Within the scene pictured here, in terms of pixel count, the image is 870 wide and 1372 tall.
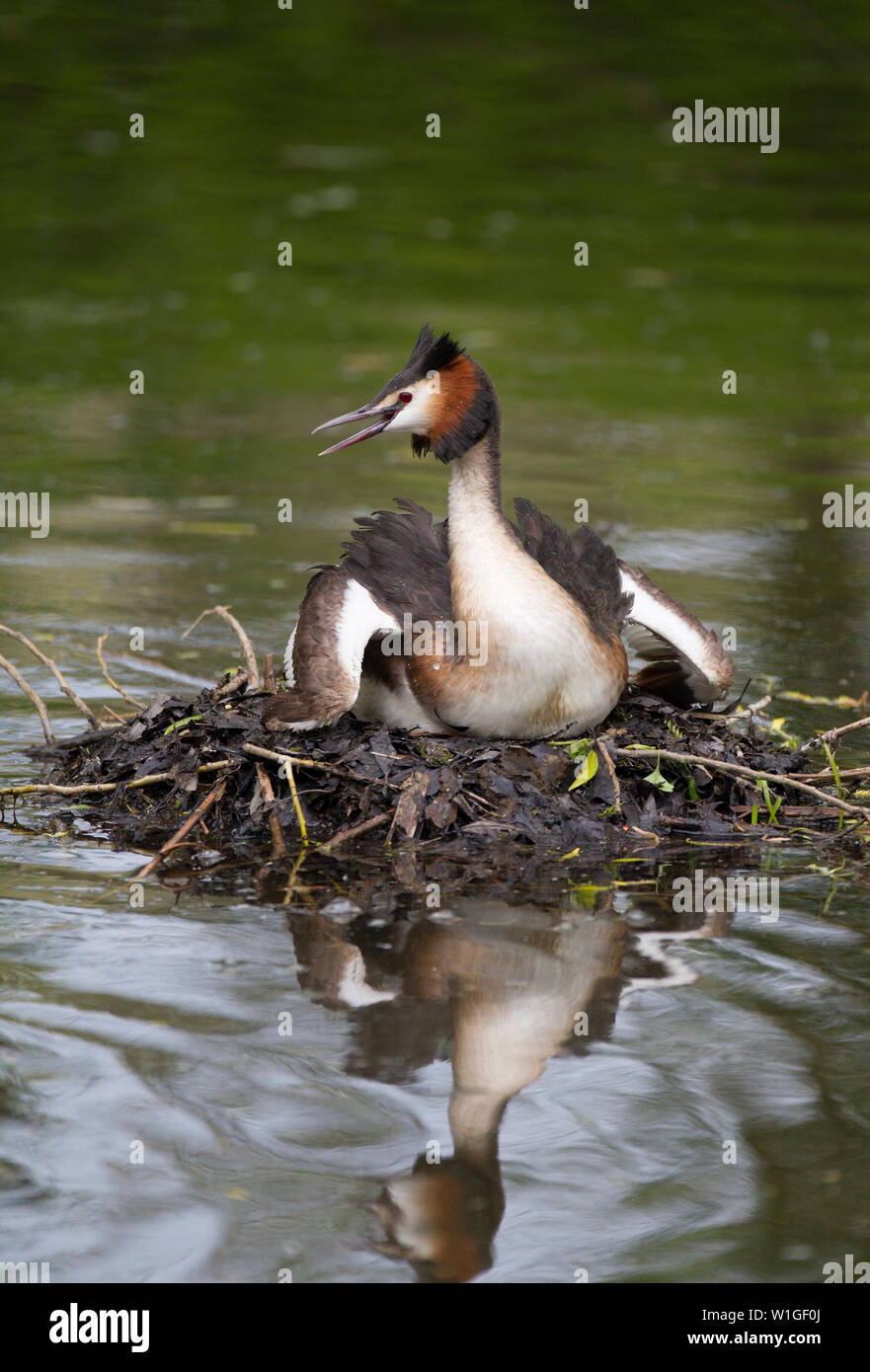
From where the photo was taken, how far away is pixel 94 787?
814cm

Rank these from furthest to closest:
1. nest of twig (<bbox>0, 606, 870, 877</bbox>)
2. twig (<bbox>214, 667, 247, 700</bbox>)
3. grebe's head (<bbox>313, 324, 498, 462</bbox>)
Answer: twig (<bbox>214, 667, 247, 700</bbox>) < grebe's head (<bbox>313, 324, 498, 462</bbox>) < nest of twig (<bbox>0, 606, 870, 877</bbox>)

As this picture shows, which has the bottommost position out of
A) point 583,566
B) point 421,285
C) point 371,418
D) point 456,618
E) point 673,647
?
point 673,647

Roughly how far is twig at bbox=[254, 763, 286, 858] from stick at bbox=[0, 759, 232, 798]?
15 centimetres

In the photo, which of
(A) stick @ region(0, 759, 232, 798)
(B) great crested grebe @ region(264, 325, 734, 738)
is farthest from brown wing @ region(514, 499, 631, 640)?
(A) stick @ region(0, 759, 232, 798)

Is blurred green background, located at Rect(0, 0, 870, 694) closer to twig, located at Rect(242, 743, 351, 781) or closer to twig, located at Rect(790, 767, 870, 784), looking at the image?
twig, located at Rect(790, 767, 870, 784)

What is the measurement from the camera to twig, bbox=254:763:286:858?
7.83 metres

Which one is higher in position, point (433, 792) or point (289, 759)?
point (289, 759)

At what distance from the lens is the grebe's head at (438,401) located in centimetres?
798

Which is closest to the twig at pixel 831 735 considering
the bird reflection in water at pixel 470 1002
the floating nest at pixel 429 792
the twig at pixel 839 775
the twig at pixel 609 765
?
the twig at pixel 839 775

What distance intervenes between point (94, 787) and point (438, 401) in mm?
2231

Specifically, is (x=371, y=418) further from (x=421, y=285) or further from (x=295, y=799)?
(x=421, y=285)

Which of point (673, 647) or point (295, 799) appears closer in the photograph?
point (295, 799)

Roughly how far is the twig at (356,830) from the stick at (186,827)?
0.49 m

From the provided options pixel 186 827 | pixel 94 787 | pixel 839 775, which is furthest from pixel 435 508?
pixel 186 827
